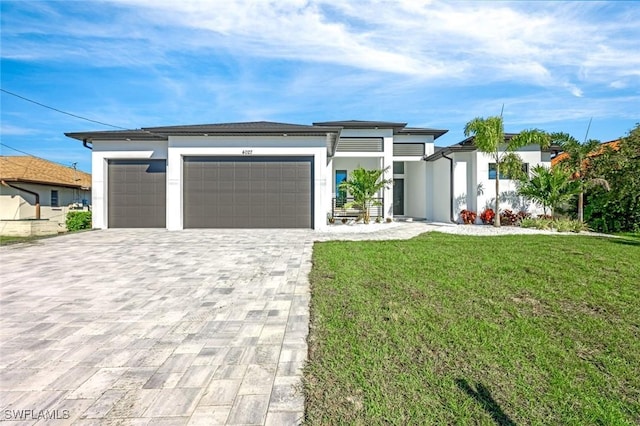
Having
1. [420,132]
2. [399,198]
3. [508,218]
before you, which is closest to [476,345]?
[508,218]

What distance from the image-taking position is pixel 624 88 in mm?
14969

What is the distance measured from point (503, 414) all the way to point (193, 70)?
17.8m

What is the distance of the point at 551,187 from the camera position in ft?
43.3

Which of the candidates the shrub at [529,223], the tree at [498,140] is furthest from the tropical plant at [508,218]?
the shrub at [529,223]

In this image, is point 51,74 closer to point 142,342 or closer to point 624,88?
point 142,342

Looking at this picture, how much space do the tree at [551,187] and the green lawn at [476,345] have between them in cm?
844

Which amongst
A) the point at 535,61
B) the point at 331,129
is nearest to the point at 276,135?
the point at 331,129

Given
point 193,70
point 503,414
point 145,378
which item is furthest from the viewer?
point 193,70

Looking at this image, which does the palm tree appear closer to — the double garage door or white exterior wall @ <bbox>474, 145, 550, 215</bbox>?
white exterior wall @ <bbox>474, 145, 550, 215</bbox>

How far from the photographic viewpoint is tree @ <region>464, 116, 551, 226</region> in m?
13.3

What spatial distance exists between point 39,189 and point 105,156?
1045cm

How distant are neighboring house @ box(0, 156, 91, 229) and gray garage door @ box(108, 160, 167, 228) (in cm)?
545

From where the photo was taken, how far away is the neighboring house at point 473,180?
1486 cm

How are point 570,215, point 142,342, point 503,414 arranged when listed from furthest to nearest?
point 570,215 → point 142,342 → point 503,414
